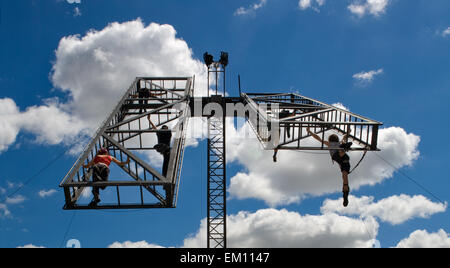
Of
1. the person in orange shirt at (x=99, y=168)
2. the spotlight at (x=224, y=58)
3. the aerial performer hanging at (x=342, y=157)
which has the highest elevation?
the spotlight at (x=224, y=58)

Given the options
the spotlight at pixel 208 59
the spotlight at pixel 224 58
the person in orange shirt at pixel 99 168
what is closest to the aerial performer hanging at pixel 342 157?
the person in orange shirt at pixel 99 168

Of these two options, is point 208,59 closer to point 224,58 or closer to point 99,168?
point 224,58

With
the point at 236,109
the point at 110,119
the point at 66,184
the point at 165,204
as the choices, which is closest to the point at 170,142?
the point at 110,119

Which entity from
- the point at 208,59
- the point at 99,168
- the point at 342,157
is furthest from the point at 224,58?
the point at 99,168

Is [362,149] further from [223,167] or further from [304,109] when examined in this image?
[223,167]

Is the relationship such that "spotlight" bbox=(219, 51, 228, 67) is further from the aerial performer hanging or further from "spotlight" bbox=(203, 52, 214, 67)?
the aerial performer hanging

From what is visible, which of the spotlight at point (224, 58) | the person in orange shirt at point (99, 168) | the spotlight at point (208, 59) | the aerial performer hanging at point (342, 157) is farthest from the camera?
the spotlight at point (208, 59)

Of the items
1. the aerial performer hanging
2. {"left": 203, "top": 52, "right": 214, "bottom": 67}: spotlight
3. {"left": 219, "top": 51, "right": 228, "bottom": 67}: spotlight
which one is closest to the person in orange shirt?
the aerial performer hanging

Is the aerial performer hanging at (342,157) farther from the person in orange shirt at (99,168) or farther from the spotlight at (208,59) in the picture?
the spotlight at (208,59)

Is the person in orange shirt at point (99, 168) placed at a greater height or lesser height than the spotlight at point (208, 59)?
lesser

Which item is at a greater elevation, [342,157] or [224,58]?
[224,58]

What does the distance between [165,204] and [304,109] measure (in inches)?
352

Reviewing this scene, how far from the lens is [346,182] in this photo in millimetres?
11672

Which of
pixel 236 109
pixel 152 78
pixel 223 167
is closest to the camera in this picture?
pixel 152 78
